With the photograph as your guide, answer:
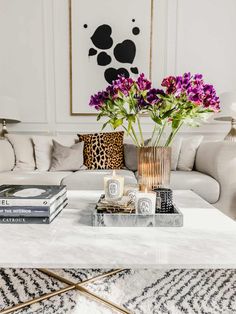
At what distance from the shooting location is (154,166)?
1086mm

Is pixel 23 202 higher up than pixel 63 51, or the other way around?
pixel 63 51

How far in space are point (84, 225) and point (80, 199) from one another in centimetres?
39

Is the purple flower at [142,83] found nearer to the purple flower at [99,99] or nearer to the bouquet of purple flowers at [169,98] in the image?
the bouquet of purple flowers at [169,98]

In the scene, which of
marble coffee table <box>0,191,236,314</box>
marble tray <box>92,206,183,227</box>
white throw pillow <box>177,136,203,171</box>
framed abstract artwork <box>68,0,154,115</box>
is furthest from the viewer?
framed abstract artwork <box>68,0,154,115</box>

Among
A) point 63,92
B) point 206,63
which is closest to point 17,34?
point 63,92

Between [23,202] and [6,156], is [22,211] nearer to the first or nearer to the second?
[23,202]

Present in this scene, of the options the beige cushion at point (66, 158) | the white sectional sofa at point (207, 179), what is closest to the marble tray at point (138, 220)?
the white sectional sofa at point (207, 179)

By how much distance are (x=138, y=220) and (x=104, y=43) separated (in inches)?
108

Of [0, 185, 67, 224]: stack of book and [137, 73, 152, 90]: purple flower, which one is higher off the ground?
[137, 73, 152, 90]: purple flower

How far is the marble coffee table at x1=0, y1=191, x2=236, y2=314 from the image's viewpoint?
2.08ft

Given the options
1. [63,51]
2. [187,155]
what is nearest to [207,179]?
[187,155]

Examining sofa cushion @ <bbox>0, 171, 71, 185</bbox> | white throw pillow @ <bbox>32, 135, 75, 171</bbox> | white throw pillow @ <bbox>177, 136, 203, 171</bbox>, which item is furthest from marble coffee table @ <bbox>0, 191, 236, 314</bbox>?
white throw pillow @ <bbox>32, 135, 75, 171</bbox>

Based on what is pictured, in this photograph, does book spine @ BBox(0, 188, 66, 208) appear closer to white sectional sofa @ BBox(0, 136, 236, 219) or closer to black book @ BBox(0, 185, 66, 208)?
black book @ BBox(0, 185, 66, 208)

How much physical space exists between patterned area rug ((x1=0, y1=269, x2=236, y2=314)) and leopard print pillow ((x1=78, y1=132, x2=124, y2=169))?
129 cm
